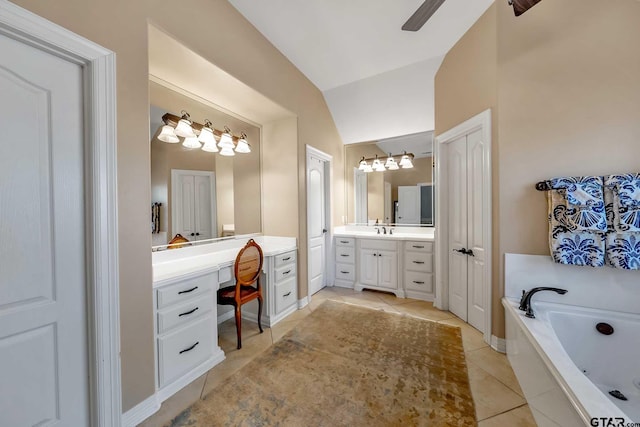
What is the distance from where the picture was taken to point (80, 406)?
1229mm

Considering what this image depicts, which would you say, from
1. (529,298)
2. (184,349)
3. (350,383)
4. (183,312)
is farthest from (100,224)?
(529,298)

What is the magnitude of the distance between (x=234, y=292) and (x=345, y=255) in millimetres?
1983

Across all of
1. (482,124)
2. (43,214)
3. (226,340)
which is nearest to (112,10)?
(43,214)

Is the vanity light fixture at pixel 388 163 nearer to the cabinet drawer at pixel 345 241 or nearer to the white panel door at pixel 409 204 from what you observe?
the white panel door at pixel 409 204

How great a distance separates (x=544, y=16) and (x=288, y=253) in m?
3.11

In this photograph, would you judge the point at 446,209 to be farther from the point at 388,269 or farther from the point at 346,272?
the point at 346,272

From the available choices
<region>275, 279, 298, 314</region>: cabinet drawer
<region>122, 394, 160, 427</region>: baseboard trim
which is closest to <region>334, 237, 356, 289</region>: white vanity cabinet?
<region>275, 279, 298, 314</region>: cabinet drawer

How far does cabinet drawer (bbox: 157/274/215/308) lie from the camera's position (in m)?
1.58

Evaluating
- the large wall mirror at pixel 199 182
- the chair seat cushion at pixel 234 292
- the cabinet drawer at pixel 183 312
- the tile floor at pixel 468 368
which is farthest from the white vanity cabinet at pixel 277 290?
the cabinet drawer at pixel 183 312

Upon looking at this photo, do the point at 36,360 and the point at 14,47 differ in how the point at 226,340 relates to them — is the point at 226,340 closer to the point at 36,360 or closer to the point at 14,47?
the point at 36,360

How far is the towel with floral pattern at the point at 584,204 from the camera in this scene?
1618 mm

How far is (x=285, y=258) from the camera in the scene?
8.95 ft

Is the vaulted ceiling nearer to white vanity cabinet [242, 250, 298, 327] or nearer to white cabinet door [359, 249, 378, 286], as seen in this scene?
white cabinet door [359, 249, 378, 286]

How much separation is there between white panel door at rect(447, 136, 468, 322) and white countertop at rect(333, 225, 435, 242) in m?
0.44
